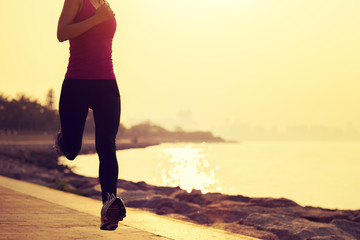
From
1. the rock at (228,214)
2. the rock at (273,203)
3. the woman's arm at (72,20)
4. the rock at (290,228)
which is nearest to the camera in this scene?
the woman's arm at (72,20)

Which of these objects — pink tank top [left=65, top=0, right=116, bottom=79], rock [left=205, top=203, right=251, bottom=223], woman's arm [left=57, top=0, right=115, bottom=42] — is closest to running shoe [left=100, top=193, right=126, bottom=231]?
pink tank top [left=65, top=0, right=116, bottom=79]

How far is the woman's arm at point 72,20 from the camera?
3.75 meters

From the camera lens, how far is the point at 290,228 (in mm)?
9352

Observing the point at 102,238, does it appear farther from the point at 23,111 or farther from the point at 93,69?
the point at 23,111

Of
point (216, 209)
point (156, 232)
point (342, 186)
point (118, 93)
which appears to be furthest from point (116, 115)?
point (342, 186)

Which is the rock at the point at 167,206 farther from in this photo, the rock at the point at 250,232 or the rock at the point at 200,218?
the rock at the point at 250,232

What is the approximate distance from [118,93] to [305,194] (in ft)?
110

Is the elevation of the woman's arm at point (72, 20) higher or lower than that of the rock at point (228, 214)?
higher

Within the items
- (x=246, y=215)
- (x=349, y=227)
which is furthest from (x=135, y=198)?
(x=349, y=227)

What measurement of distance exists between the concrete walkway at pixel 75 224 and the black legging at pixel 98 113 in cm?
145

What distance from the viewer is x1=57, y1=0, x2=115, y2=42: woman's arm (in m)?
3.75

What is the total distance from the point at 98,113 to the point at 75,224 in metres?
2.54

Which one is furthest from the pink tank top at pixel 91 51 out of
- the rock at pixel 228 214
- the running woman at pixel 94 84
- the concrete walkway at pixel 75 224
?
the rock at pixel 228 214

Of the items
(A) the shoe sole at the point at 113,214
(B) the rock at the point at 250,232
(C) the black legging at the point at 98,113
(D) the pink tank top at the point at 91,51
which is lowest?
(B) the rock at the point at 250,232
